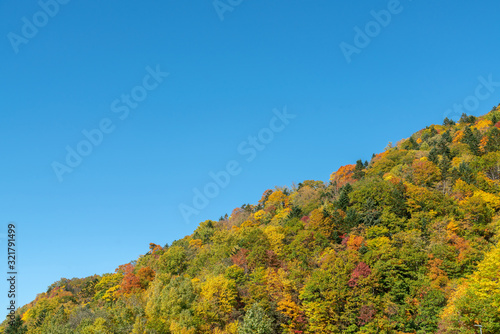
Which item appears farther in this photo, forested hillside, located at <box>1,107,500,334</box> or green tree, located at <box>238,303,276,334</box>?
green tree, located at <box>238,303,276,334</box>

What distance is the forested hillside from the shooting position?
4728 cm

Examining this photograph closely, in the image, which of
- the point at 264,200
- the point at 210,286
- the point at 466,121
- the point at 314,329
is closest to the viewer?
the point at 314,329

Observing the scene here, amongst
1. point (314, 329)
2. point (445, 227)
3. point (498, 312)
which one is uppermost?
point (445, 227)

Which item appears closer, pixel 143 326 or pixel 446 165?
pixel 143 326

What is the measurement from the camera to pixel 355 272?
53000mm

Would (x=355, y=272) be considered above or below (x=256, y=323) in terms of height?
above

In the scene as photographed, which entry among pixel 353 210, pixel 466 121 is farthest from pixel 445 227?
pixel 466 121

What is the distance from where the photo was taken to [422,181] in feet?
265

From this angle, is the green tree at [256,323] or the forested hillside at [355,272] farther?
the green tree at [256,323]

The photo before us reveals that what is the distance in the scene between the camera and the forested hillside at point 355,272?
1861 inches

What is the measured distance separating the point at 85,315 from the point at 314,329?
3970cm

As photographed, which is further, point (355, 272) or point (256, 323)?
point (355, 272)

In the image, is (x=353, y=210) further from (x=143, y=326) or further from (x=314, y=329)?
(x=143, y=326)

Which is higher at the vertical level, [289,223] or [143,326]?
[289,223]
